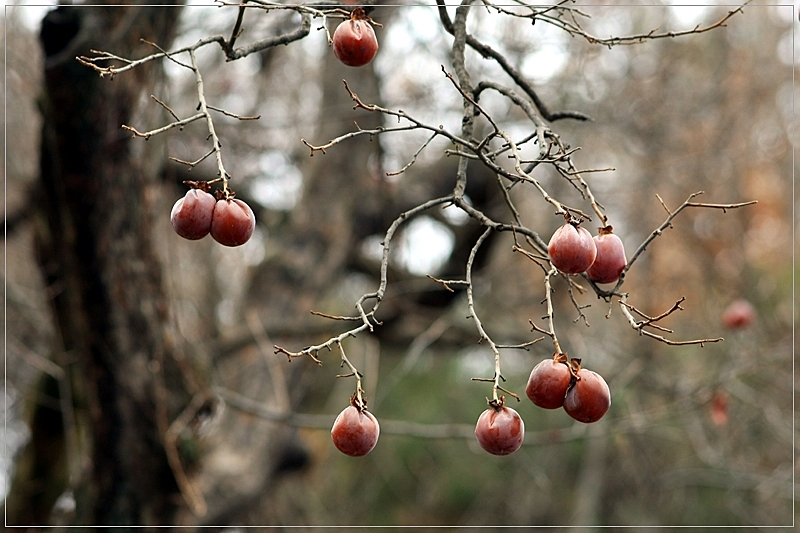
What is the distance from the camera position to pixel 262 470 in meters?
4.38

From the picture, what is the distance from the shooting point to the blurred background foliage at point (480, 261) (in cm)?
445

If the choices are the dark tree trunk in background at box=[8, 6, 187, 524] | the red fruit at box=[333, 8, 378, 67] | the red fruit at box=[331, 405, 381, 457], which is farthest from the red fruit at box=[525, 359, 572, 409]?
the dark tree trunk in background at box=[8, 6, 187, 524]

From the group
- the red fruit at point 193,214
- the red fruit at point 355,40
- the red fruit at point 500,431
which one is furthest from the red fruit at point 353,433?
the red fruit at point 355,40

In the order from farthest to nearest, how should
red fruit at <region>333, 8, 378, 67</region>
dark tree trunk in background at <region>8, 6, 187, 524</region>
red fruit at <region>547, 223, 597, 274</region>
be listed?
dark tree trunk in background at <region>8, 6, 187, 524</region>, red fruit at <region>333, 8, 378, 67</region>, red fruit at <region>547, 223, 597, 274</region>

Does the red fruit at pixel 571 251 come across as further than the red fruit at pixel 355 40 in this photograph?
No

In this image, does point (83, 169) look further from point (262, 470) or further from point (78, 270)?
point (262, 470)

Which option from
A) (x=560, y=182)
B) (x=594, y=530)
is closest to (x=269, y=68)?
A: (x=560, y=182)

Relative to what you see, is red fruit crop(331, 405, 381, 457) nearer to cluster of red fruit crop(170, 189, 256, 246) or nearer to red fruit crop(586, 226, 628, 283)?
cluster of red fruit crop(170, 189, 256, 246)

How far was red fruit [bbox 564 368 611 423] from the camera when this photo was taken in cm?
133

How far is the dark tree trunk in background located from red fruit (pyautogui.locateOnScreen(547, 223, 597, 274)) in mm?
1956

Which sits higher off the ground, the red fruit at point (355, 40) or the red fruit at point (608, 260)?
the red fruit at point (355, 40)

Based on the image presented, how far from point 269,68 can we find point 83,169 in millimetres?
3052

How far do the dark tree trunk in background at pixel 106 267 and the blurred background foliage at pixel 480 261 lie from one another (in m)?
0.19

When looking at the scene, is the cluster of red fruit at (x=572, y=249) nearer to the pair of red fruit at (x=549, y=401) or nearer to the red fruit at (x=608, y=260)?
the red fruit at (x=608, y=260)
